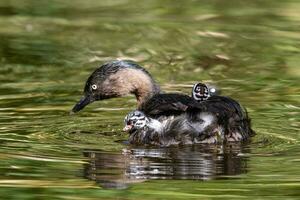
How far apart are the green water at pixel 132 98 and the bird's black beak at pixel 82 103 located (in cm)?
12

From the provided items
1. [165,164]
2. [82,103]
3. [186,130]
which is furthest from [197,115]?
[82,103]

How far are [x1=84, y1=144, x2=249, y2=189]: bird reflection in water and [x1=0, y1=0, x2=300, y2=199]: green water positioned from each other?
1 cm

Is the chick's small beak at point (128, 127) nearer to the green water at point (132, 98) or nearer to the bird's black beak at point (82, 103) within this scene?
the green water at point (132, 98)

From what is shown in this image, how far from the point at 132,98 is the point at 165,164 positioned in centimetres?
355

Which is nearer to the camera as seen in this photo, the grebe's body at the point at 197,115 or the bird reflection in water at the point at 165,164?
the bird reflection in water at the point at 165,164

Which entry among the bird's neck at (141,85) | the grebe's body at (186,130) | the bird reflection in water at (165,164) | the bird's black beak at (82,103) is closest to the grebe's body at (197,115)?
the grebe's body at (186,130)

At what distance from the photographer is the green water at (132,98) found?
8.53m

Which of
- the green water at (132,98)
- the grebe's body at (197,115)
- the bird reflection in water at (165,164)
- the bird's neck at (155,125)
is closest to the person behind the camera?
the green water at (132,98)

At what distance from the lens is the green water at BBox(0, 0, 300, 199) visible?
8531mm

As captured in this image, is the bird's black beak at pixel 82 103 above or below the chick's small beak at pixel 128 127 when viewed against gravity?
above

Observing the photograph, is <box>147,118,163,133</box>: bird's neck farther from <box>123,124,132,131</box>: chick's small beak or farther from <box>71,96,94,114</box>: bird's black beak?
<box>71,96,94,114</box>: bird's black beak

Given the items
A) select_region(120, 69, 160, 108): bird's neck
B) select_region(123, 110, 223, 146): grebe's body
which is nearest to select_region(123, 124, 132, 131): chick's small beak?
select_region(123, 110, 223, 146): grebe's body

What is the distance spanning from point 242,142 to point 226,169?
45.3 inches

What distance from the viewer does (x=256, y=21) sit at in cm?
1652
